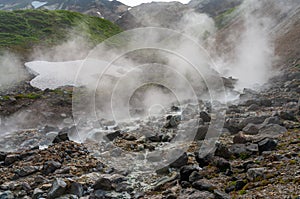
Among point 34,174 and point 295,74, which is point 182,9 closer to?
point 295,74

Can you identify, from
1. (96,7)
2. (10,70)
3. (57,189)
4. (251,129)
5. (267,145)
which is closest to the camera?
(57,189)

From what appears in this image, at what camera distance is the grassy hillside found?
1847 inches

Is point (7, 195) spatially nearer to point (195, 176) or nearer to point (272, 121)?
point (195, 176)

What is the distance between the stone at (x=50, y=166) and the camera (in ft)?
37.3

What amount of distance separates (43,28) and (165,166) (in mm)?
52652

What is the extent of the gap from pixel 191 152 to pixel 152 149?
1998 millimetres

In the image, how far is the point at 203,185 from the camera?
870 cm

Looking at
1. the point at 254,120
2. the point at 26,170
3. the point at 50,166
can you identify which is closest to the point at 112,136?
the point at 50,166

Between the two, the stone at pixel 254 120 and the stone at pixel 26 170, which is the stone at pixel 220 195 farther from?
the stone at pixel 254 120

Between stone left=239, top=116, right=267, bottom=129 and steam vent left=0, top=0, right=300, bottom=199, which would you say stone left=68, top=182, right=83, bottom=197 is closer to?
steam vent left=0, top=0, right=300, bottom=199

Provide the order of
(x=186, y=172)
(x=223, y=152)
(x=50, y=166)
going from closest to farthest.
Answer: (x=186, y=172), (x=223, y=152), (x=50, y=166)

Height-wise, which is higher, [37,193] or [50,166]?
[50,166]

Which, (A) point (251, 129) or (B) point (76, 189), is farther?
(A) point (251, 129)

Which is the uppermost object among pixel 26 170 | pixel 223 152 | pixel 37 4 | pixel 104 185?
pixel 37 4
